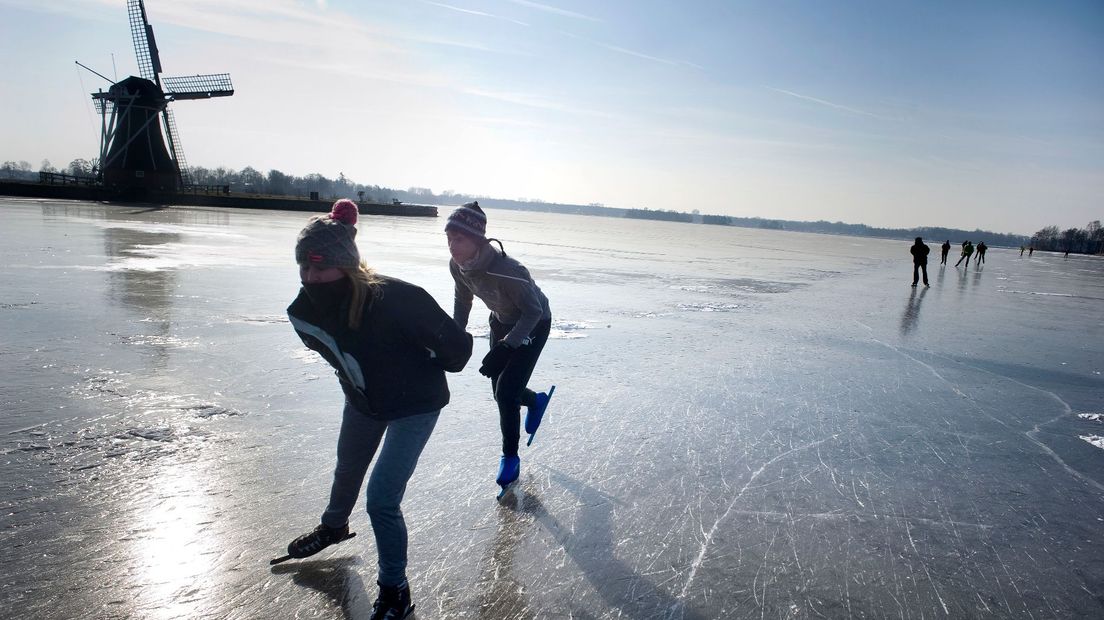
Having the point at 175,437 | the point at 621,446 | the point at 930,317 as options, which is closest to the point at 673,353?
the point at 621,446

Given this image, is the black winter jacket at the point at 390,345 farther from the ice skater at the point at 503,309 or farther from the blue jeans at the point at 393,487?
the ice skater at the point at 503,309

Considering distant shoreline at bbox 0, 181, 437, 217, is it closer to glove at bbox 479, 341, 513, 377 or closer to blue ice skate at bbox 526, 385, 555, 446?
blue ice skate at bbox 526, 385, 555, 446

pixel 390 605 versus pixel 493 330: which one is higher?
pixel 493 330

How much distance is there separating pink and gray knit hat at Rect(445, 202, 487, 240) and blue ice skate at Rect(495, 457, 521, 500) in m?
1.18

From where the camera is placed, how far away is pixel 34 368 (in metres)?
4.61

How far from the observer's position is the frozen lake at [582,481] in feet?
8.04

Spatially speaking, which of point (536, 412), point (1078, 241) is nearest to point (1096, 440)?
point (536, 412)

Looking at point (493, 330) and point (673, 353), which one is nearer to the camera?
point (493, 330)

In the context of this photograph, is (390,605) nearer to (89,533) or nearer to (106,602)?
(106,602)

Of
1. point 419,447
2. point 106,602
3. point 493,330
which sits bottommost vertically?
point 106,602

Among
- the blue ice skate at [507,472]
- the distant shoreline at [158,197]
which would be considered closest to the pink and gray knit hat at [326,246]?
the blue ice skate at [507,472]

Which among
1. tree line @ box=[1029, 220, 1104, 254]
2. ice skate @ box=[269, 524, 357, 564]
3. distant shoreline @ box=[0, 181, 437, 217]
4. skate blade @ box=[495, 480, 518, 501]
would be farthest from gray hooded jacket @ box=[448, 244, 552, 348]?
tree line @ box=[1029, 220, 1104, 254]

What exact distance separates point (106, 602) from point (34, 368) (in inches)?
131

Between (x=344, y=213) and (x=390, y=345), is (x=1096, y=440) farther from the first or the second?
(x=344, y=213)
